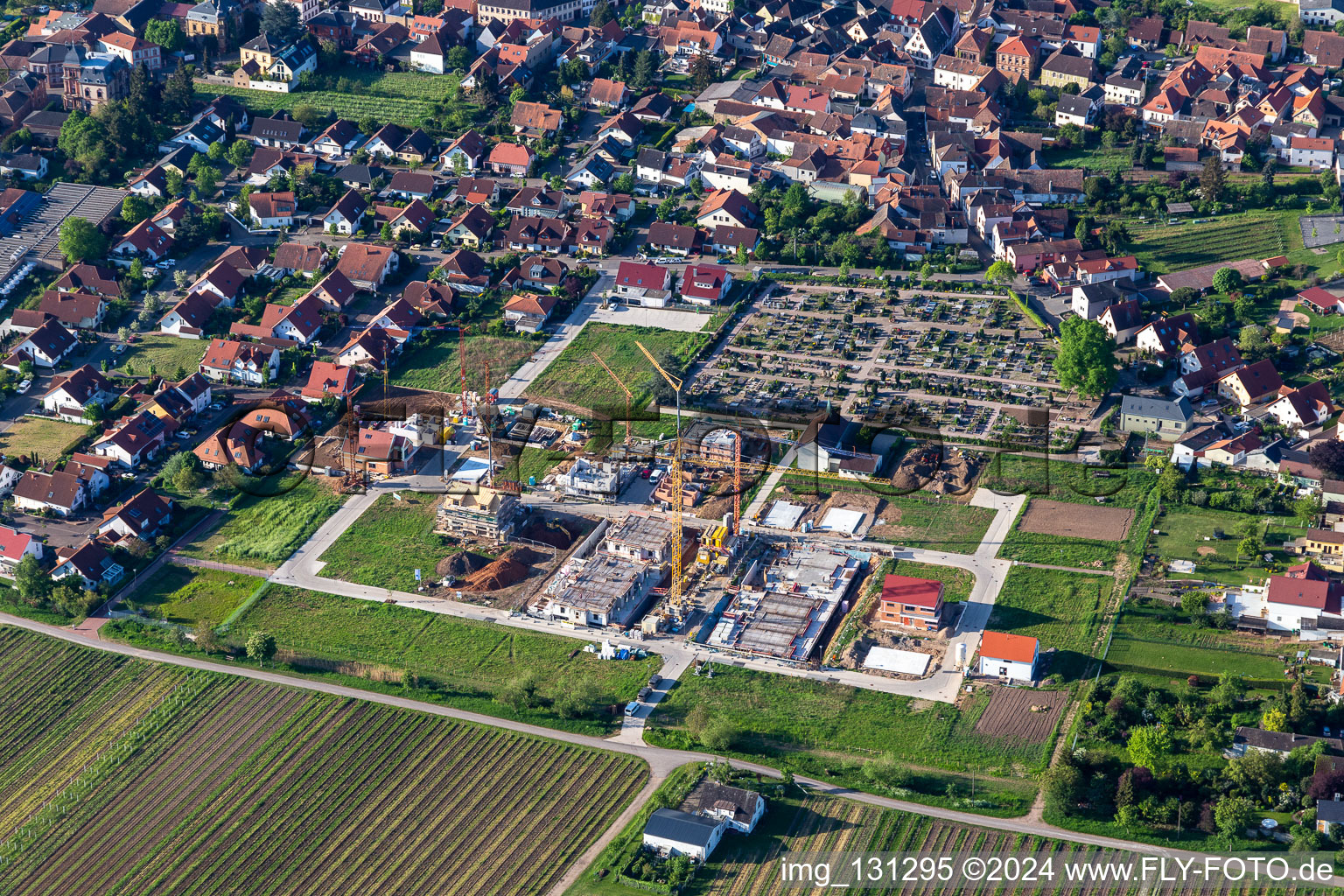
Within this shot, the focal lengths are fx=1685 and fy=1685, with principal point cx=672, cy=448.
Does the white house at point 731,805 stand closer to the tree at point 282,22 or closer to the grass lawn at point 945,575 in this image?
the grass lawn at point 945,575

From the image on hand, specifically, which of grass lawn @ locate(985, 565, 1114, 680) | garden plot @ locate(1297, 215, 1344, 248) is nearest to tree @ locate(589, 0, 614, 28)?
garden plot @ locate(1297, 215, 1344, 248)

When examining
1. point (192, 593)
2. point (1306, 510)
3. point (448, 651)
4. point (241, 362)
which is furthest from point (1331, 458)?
point (241, 362)

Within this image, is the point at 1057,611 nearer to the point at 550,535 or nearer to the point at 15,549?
the point at 550,535

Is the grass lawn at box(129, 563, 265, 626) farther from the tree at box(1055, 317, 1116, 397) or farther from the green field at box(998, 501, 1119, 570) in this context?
the tree at box(1055, 317, 1116, 397)

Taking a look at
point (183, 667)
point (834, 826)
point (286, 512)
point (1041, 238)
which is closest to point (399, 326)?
point (286, 512)

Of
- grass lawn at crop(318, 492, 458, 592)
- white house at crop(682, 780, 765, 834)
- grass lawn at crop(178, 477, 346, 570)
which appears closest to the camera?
white house at crop(682, 780, 765, 834)
